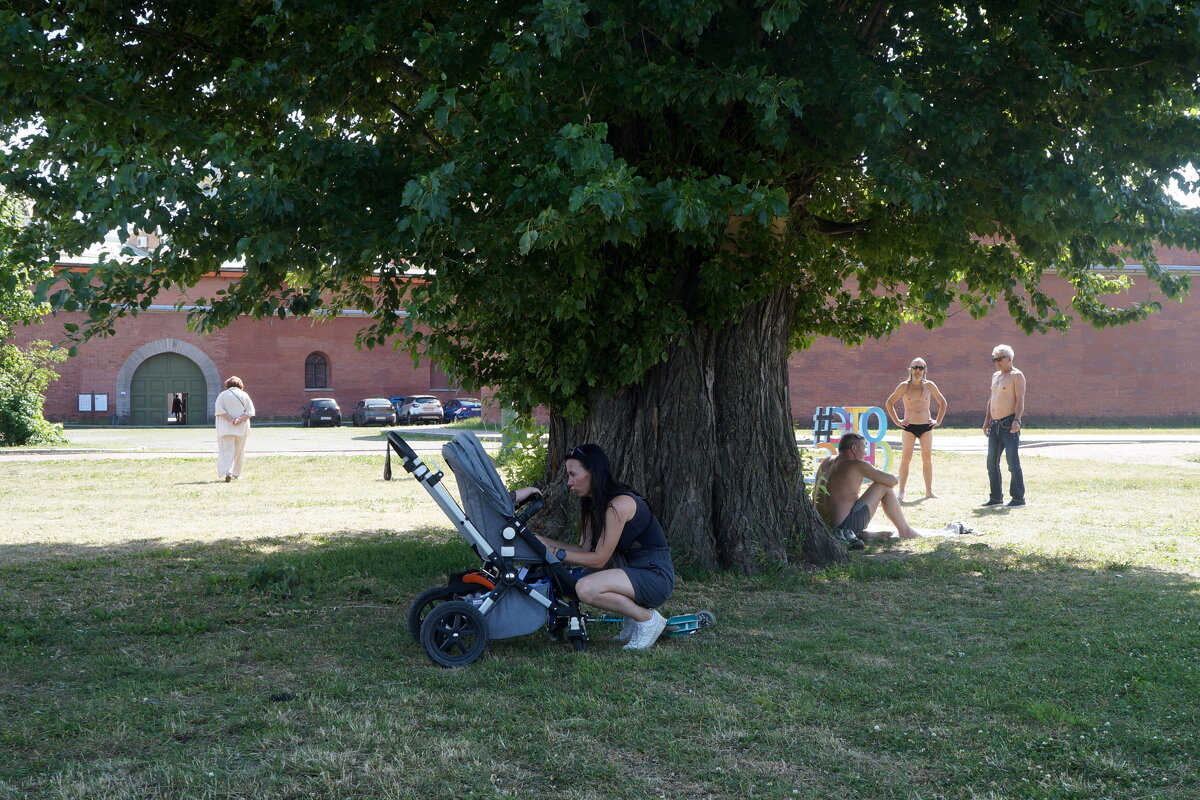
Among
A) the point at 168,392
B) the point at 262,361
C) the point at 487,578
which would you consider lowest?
the point at 487,578

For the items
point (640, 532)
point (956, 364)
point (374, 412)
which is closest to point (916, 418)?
point (640, 532)

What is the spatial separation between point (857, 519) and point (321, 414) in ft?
120

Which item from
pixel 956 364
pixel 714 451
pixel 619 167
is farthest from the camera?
pixel 956 364

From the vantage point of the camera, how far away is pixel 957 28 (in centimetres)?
766

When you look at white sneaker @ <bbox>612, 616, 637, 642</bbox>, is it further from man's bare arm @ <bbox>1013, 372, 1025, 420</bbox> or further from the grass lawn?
Answer: man's bare arm @ <bbox>1013, 372, 1025, 420</bbox>

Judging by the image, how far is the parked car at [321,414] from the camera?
43.8m

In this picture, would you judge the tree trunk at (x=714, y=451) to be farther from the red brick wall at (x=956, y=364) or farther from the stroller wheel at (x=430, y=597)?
the red brick wall at (x=956, y=364)

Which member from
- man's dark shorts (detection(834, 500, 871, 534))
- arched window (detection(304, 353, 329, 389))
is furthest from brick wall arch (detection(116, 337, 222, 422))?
man's dark shorts (detection(834, 500, 871, 534))

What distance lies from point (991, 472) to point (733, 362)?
20.3ft

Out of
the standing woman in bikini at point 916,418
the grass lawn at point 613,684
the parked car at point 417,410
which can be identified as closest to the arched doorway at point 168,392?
the parked car at point 417,410

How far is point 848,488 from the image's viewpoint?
997 cm

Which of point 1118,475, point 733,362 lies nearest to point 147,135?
point 733,362

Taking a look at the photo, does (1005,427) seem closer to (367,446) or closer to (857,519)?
(857,519)

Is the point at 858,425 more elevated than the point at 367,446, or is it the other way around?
the point at 858,425
